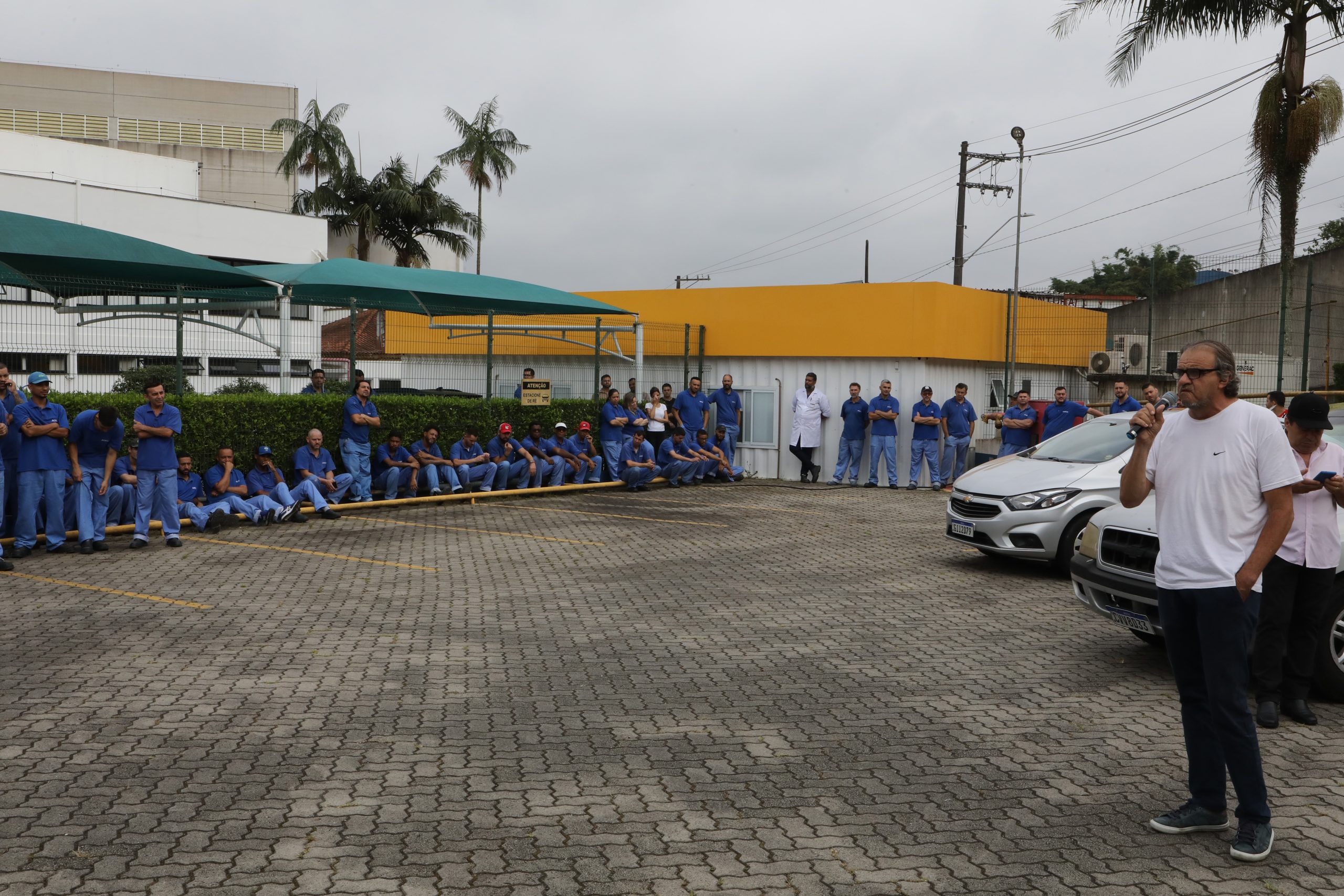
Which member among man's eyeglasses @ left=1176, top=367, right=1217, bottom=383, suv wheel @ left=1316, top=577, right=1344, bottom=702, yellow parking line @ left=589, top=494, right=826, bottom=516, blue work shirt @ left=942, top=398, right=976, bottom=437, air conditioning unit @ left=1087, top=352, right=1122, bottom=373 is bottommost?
yellow parking line @ left=589, top=494, right=826, bottom=516

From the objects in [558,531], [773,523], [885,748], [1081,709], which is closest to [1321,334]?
[773,523]

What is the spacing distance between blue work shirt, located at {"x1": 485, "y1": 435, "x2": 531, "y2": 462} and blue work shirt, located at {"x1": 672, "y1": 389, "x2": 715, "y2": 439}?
3.72 metres

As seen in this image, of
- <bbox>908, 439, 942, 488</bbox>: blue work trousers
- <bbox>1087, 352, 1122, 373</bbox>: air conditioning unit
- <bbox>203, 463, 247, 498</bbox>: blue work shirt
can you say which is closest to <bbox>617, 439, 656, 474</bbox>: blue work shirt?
<bbox>908, 439, 942, 488</bbox>: blue work trousers

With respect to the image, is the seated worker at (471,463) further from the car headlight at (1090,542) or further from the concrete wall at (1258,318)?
the concrete wall at (1258,318)

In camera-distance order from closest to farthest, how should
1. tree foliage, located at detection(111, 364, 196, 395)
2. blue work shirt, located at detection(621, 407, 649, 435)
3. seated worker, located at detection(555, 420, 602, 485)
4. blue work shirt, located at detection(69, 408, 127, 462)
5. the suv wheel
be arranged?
the suv wheel, blue work shirt, located at detection(69, 408, 127, 462), tree foliage, located at detection(111, 364, 196, 395), seated worker, located at detection(555, 420, 602, 485), blue work shirt, located at detection(621, 407, 649, 435)

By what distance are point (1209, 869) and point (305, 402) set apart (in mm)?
13055

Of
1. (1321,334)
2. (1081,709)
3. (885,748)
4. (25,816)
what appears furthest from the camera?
(1321,334)

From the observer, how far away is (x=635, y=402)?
752 inches

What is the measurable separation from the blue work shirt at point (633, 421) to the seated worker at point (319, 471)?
5356mm

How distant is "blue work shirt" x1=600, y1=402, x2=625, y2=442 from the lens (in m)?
18.8

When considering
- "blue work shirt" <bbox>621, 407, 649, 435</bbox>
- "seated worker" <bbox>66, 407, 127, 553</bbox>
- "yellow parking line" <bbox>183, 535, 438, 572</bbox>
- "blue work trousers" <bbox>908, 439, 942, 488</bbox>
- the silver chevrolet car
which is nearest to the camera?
the silver chevrolet car

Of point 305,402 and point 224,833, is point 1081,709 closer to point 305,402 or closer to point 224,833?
point 224,833

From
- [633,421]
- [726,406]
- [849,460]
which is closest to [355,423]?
[633,421]

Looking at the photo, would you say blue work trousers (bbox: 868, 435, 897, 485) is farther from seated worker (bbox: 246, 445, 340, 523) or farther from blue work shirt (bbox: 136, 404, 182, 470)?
blue work shirt (bbox: 136, 404, 182, 470)
